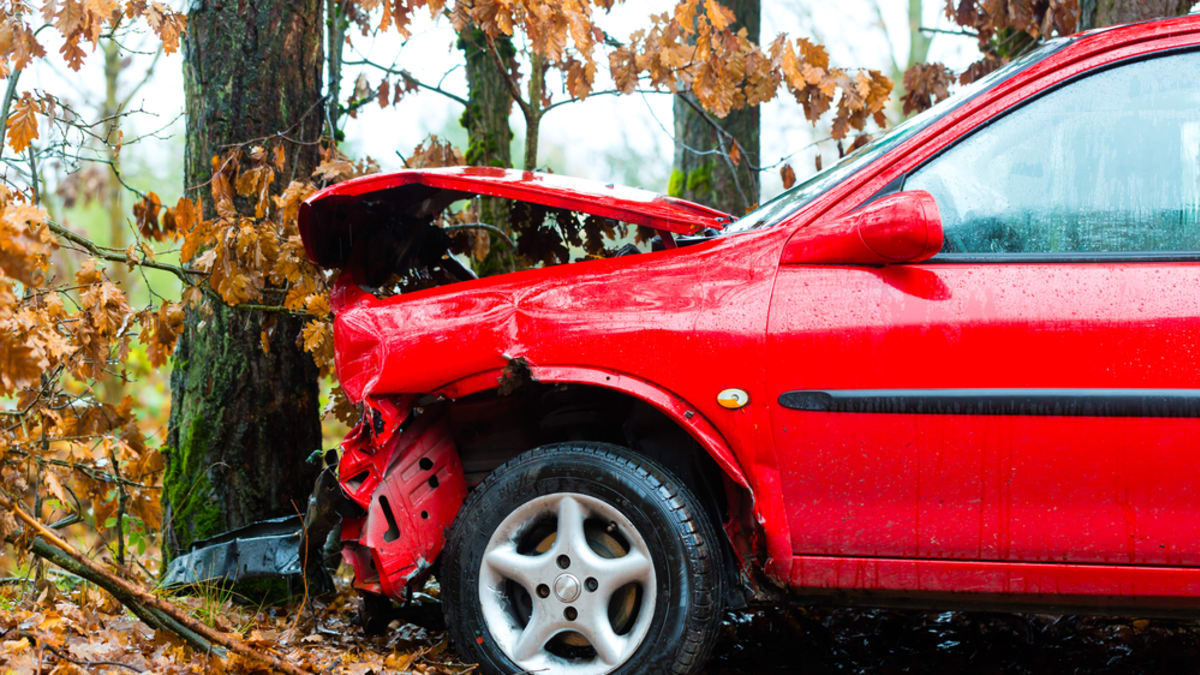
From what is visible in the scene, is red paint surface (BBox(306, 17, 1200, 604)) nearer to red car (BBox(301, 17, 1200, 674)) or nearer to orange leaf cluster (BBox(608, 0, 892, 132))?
red car (BBox(301, 17, 1200, 674))

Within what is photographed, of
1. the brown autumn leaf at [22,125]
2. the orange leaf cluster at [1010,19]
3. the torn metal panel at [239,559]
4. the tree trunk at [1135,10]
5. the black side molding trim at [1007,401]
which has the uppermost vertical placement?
the orange leaf cluster at [1010,19]

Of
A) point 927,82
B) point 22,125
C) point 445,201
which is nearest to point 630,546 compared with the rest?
point 445,201

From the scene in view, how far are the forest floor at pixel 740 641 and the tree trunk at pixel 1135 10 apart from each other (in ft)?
8.81

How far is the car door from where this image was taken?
2.54 metres

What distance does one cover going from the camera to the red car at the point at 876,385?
2.57 meters

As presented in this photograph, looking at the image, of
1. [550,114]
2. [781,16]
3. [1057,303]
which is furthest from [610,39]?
[781,16]

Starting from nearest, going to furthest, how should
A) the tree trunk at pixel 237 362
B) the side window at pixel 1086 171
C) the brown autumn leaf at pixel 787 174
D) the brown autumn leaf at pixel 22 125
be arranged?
the side window at pixel 1086 171
the brown autumn leaf at pixel 22 125
the tree trunk at pixel 237 362
the brown autumn leaf at pixel 787 174

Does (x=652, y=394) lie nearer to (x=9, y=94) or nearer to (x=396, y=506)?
(x=396, y=506)

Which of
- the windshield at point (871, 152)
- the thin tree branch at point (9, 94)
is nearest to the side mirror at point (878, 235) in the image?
A: the windshield at point (871, 152)

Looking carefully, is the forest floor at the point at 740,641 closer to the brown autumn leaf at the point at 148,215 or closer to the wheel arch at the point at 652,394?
the wheel arch at the point at 652,394

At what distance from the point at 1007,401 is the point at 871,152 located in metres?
0.90

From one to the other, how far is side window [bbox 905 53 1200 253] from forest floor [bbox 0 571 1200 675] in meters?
1.60

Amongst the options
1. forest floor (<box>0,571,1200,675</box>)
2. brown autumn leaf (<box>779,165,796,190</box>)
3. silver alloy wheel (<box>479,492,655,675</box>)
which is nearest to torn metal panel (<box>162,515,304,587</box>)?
forest floor (<box>0,571,1200,675</box>)

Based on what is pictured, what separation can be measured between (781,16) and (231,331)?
17.5 m
